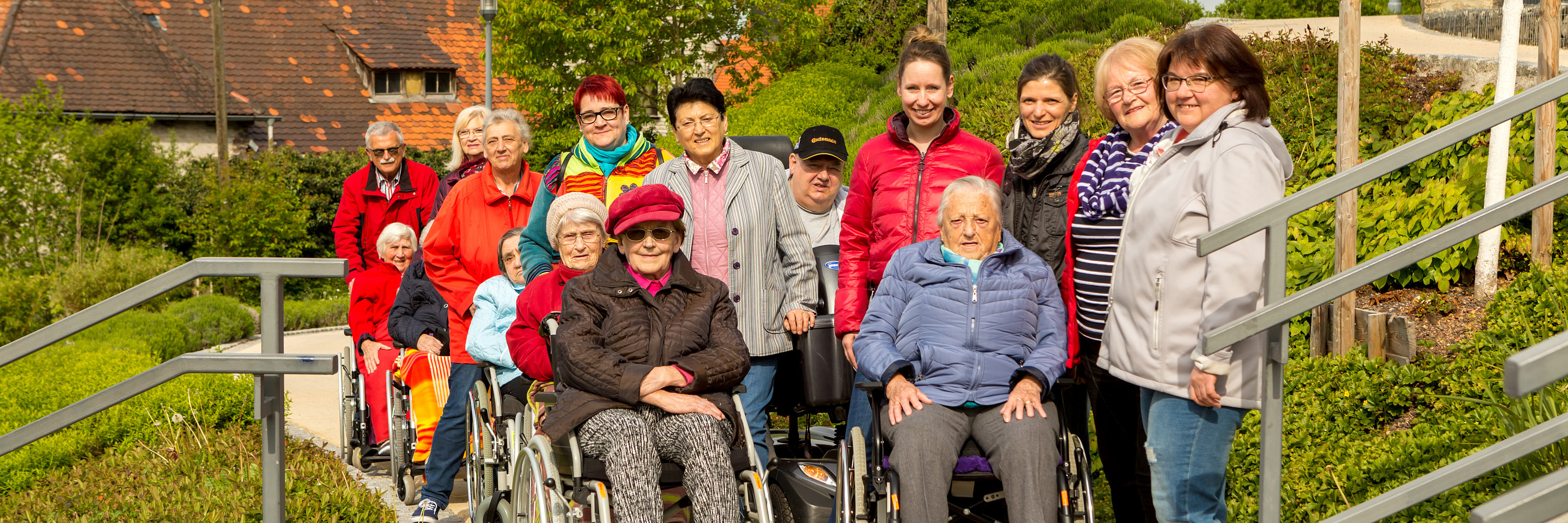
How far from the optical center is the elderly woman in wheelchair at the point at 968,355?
324cm

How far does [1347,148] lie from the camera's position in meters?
5.80

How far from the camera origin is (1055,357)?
3.36 m

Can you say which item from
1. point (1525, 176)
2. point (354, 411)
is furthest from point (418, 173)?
point (1525, 176)

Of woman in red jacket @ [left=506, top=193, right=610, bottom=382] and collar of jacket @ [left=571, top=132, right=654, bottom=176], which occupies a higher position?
collar of jacket @ [left=571, top=132, right=654, bottom=176]

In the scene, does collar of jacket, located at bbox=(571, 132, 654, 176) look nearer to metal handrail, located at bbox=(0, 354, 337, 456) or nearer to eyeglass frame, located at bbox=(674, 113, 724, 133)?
eyeglass frame, located at bbox=(674, 113, 724, 133)

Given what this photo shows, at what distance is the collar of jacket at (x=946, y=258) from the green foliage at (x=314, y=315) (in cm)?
1479

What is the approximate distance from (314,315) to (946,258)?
1555cm

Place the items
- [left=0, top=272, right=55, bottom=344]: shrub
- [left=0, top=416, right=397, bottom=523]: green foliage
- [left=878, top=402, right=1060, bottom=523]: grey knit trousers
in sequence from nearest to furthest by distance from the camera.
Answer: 1. [left=878, top=402, right=1060, bottom=523]: grey knit trousers
2. [left=0, top=416, right=397, bottom=523]: green foliage
3. [left=0, top=272, right=55, bottom=344]: shrub

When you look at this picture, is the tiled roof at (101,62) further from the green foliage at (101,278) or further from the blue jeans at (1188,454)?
the blue jeans at (1188,454)

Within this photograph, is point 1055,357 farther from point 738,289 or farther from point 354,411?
point 354,411

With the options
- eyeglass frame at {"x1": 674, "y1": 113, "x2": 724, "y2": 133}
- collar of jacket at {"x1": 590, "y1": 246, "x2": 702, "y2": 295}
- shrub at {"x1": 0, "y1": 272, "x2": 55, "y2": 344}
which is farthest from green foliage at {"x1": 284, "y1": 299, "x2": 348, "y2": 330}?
collar of jacket at {"x1": 590, "y1": 246, "x2": 702, "y2": 295}

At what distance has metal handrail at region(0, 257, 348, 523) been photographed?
262cm

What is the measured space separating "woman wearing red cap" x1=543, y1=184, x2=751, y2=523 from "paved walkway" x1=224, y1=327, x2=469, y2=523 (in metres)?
0.80

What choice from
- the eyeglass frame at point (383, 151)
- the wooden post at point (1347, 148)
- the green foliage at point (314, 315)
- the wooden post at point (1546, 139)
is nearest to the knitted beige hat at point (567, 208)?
the eyeglass frame at point (383, 151)
